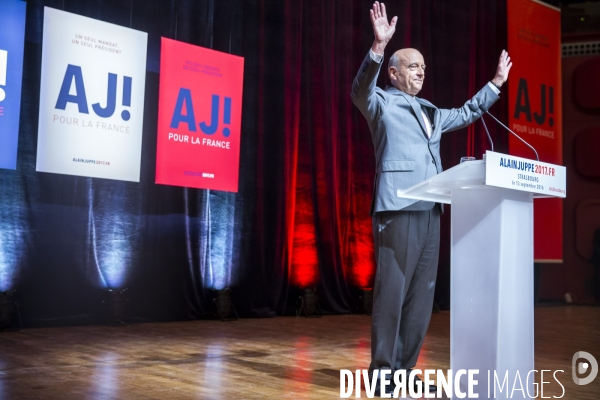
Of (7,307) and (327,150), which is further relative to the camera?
(327,150)

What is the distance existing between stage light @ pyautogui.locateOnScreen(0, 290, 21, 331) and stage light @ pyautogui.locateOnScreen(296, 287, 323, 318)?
7.41 feet

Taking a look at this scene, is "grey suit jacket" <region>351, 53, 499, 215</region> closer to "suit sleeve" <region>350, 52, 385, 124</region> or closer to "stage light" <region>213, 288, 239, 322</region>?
"suit sleeve" <region>350, 52, 385, 124</region>

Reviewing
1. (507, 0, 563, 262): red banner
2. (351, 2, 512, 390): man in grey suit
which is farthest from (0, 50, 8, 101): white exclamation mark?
(507, 0, 563, 262): red banner

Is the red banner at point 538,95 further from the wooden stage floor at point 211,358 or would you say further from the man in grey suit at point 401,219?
the man in grey suit at point 401,219

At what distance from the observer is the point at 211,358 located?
3.25 metres

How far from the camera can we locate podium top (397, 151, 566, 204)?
1739 millimetres

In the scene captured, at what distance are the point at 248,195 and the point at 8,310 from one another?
203 cm

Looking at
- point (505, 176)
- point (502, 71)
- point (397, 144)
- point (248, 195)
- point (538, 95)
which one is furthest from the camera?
point (538, 95)

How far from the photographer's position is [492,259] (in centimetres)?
185

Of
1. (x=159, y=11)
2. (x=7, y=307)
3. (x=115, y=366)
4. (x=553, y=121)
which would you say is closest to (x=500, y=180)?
(x=115, y=366)

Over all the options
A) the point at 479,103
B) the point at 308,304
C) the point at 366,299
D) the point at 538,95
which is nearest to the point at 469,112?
the point at 479,103

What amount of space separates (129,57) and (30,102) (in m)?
0.76

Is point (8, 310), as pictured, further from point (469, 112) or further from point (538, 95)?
point (538, 95)

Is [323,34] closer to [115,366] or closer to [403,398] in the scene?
[115,366]
